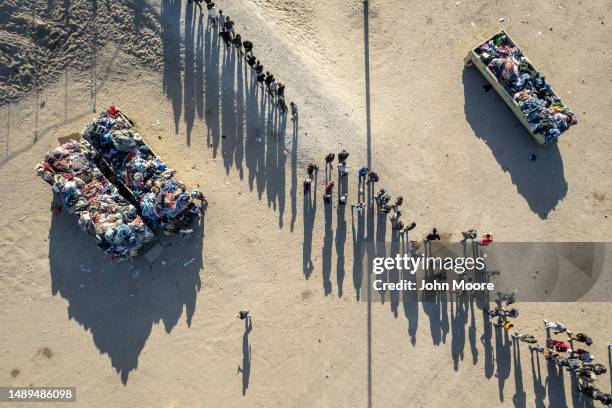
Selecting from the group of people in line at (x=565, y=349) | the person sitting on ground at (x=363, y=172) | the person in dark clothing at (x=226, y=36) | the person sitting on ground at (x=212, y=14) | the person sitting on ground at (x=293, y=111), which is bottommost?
the group of people in line at (x=565, y=349)

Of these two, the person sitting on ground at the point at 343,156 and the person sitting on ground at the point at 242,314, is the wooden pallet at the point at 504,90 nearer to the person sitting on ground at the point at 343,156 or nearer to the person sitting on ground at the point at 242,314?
the person sitting on ground at the point at 343,156

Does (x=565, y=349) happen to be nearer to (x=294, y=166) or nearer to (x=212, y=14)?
(x=294, y=166)

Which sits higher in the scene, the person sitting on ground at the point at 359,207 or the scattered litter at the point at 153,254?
the person sitting on ground at the point at 359,207

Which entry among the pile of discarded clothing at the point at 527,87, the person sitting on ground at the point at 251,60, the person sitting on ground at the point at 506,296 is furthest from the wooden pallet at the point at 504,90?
the person sitting on ground at the point at 251,60

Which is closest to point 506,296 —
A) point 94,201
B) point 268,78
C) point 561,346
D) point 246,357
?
point 561,346

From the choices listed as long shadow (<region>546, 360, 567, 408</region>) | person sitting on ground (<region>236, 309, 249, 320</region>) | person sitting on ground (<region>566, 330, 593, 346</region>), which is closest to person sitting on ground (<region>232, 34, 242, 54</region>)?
person sitting on ground (<region>236, 309, 249, 320</region>)
